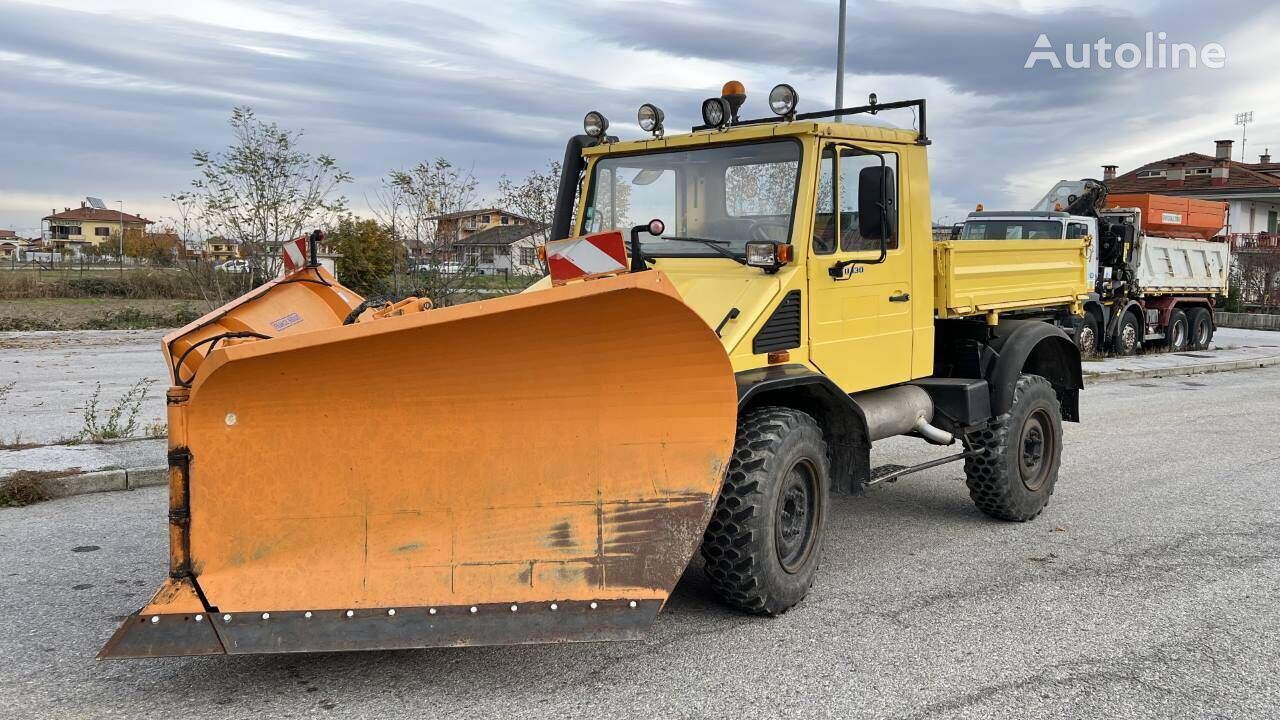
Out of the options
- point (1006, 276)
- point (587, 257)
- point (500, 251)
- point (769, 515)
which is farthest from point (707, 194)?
point (500, 251)

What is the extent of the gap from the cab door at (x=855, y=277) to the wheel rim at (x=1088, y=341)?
46.7 feet

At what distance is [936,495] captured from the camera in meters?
7.39

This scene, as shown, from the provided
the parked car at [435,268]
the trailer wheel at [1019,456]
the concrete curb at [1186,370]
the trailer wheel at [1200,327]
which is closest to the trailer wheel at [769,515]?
the trailer wheel at [1019,456]

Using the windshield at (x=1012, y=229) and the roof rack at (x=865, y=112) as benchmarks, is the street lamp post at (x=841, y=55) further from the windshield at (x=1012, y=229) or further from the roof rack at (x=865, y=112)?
the roof rack at (x=865, y=112)

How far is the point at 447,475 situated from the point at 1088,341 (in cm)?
1748

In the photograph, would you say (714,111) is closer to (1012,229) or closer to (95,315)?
(1012,229)

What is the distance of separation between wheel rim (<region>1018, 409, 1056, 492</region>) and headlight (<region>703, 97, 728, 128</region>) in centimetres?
296

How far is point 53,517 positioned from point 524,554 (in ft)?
13.9

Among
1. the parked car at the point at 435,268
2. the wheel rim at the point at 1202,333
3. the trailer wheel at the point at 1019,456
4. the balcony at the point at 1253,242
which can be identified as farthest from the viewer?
the balcony at the point at 1253,242

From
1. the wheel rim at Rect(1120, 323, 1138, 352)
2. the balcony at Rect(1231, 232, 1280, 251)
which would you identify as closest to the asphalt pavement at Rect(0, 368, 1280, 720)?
the wheel rim at Rect(1120, 323, 1138, 352)

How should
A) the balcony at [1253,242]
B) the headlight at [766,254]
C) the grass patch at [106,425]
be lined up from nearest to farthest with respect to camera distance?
the headlight at [766,254] → the grass patch at [106,425] → the balcony at [1253,242]

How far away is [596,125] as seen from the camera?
19.3 ft

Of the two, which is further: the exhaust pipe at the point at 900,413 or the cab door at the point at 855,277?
the exhaust pipe at the point at 900,413

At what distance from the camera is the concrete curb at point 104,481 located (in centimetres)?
692
